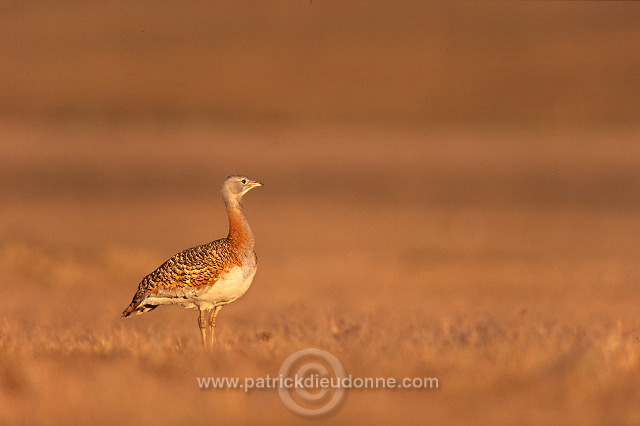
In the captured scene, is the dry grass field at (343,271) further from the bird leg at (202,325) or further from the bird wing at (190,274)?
the bird wing at (190,274)

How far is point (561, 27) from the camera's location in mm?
46250

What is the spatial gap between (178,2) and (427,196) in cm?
2721

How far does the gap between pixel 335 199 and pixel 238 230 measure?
68.3 ft

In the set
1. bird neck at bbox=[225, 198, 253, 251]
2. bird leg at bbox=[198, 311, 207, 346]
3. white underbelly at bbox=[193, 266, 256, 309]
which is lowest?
bird leg at bbox=[198, 311, 207, 346]

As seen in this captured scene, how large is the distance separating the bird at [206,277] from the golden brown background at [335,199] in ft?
1.13

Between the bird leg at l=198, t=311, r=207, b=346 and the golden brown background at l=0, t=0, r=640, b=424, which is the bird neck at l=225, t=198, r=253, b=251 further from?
the golden brown background at l=0, t=0, r=640, b=424

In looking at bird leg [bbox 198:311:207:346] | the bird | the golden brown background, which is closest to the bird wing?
the bird

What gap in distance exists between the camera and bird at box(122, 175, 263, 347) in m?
8.88

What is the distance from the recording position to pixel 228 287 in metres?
8.89

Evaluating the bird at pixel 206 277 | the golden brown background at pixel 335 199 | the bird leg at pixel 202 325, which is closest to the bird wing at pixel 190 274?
the bird at pixel 206 277

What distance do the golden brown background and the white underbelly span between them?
303mm

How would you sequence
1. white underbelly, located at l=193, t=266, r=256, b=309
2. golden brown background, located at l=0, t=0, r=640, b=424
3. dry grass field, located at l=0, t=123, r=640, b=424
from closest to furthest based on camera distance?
1. dry grass field, located at l=0, t=123, r=640, b=424
2. golden brown background, located at l=0, t=0, r=640, b=424
3. white underbelly, located at l=193, t=266, r=256, b=309

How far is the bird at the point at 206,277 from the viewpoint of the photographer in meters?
8.88

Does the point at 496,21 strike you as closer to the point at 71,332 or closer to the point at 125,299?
the point at 125,299
